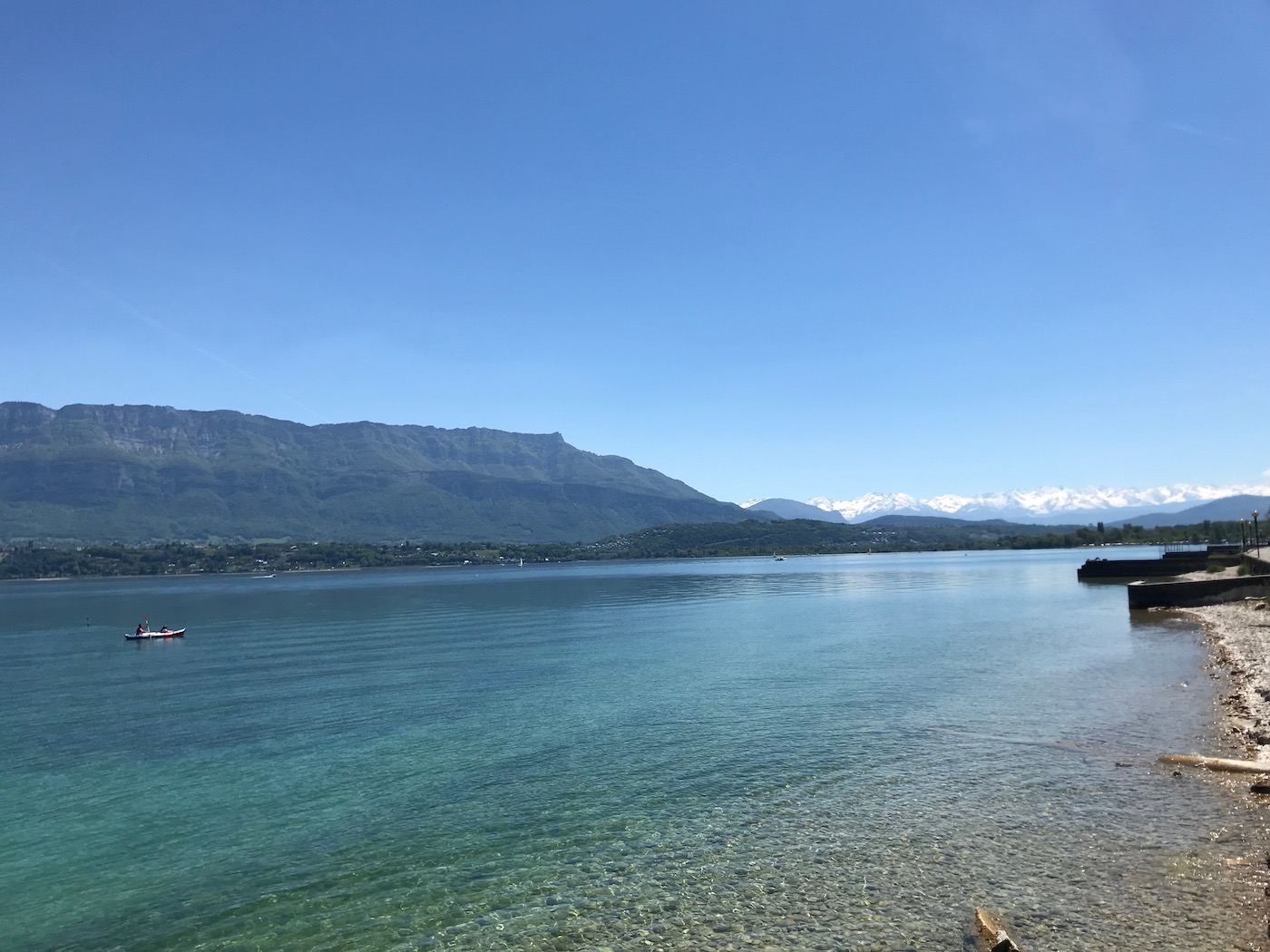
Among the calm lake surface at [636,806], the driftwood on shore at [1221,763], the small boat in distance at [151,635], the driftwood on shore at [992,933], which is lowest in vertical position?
the small boat in distance at [151,635]

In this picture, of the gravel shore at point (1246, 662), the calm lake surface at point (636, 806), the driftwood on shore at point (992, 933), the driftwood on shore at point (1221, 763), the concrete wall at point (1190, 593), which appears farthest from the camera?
the concrete wall at point (1190, 593)

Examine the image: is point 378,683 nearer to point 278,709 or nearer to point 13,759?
point 278,709

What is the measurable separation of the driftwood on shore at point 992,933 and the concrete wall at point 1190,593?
65.6m

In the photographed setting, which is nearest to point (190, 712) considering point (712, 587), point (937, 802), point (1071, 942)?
point (937, 802)

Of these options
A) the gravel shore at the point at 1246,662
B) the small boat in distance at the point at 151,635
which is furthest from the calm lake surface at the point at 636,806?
the small boat in distance at the point at 151,635

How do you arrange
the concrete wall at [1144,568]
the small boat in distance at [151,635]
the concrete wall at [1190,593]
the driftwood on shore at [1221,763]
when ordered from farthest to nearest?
the concrete wall at [1144,568] < the small boat in distance at [151,635] < the concrete wall at [1190,593] < the driftwood on shore at [1221,763]

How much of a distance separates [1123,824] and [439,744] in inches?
872

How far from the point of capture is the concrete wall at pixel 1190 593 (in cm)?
6556

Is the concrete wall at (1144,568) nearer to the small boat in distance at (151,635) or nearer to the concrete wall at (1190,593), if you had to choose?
the concrete wall at (1190,593)

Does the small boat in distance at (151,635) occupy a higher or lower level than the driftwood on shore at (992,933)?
lower

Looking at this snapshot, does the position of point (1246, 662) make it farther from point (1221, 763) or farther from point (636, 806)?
point (636, 806)

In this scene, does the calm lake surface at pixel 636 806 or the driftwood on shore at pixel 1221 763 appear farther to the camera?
the driftwood on shore at pixel 1221 763

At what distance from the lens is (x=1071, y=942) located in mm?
13562

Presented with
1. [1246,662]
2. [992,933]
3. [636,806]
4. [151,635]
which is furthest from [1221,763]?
[151,635]
